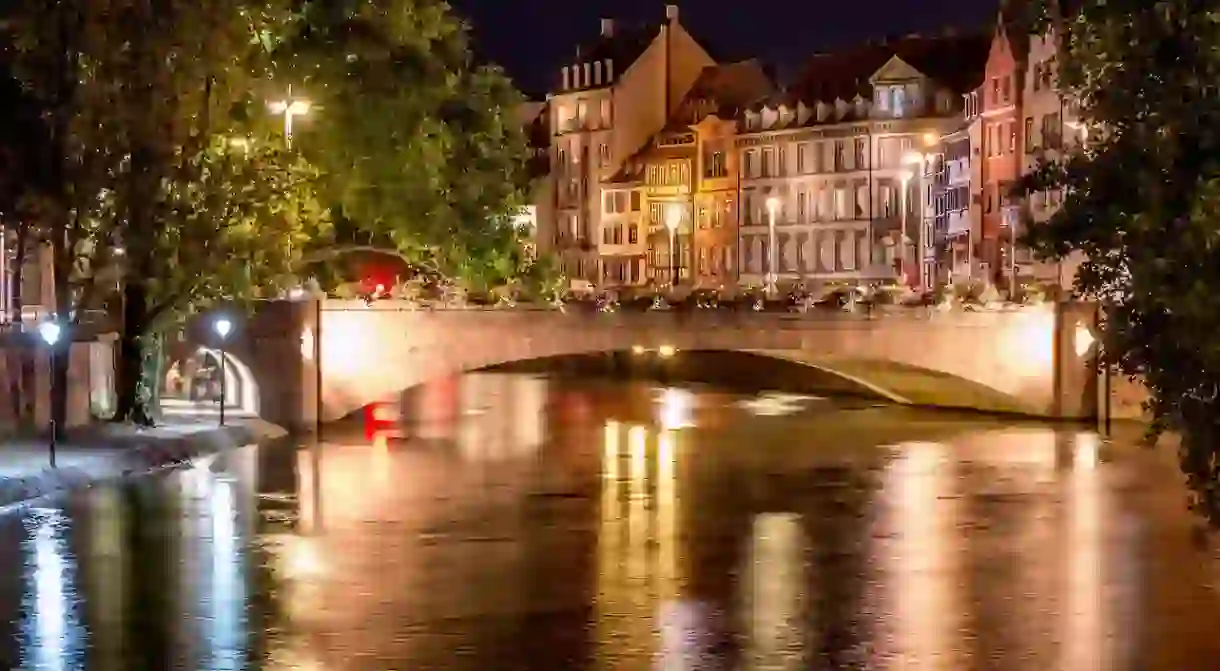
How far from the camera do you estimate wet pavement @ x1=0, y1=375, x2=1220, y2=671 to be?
82.5 ft

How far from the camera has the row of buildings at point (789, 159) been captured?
106 metres

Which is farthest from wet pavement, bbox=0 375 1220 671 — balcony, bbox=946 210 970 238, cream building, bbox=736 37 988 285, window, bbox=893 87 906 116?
window, bbox=893 87 906 116

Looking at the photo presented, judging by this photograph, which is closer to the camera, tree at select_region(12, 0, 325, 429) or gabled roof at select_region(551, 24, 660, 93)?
tree at select_region(12, 0, 325, 429)

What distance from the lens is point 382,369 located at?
69125 mm

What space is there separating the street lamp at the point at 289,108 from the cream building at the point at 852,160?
176ft

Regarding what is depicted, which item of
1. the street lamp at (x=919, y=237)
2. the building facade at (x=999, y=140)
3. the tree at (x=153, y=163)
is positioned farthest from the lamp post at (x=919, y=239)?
the tree at (x=153, y=163)

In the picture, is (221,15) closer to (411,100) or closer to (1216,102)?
(411,100)

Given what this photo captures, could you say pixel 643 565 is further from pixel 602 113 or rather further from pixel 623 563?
pixel 602 113

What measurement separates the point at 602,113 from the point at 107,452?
307 ft

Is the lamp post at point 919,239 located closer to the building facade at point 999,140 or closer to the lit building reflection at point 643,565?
the building facade at point 999,140

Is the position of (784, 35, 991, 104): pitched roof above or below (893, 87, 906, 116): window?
above

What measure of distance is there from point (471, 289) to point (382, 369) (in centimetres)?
348

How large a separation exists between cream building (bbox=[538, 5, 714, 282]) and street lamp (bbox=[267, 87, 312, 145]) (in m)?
74.9

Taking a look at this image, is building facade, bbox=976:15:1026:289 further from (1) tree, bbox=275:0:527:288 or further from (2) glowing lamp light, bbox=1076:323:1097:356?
(1) tree, bbox=275:0:527:288
